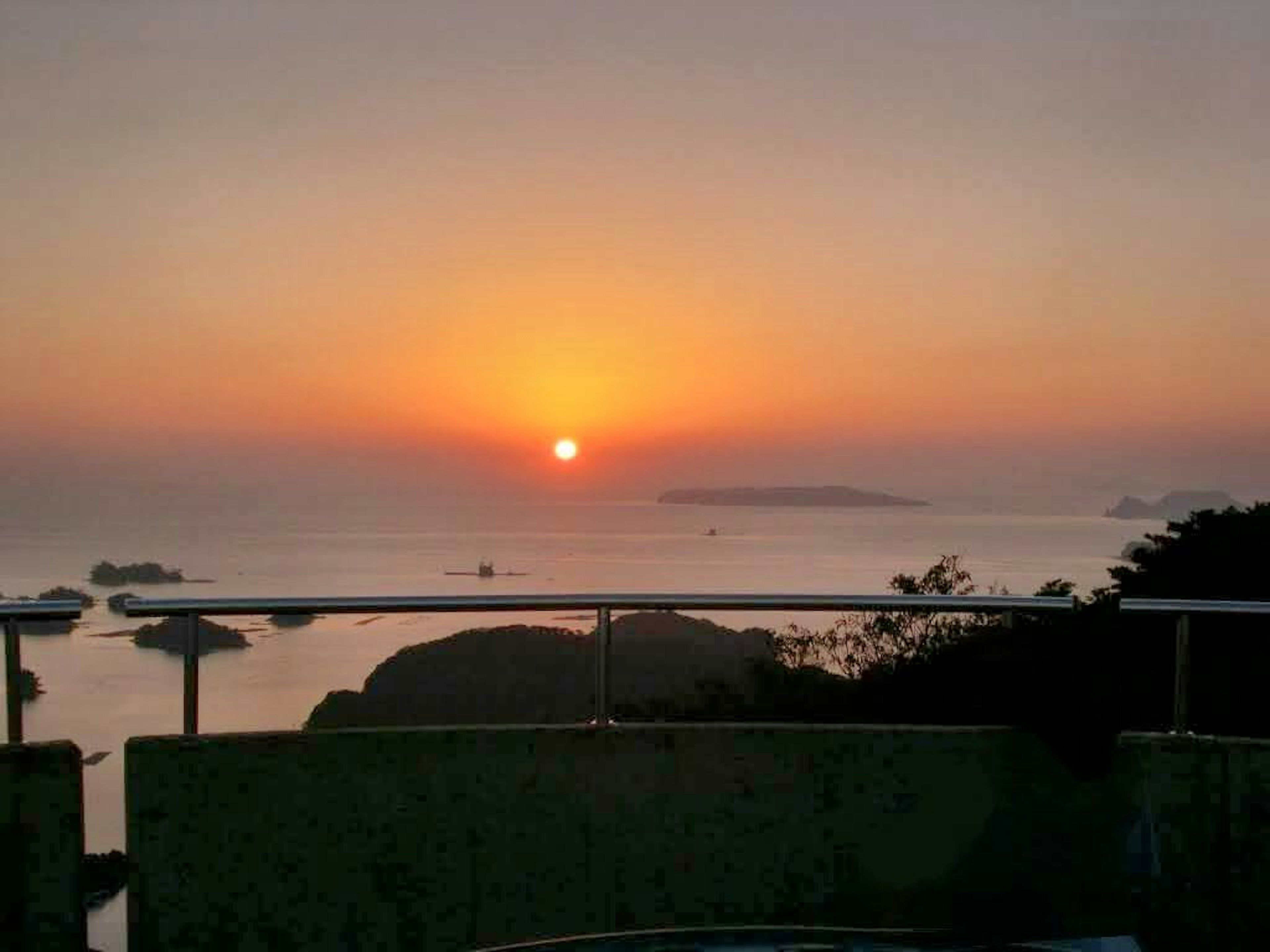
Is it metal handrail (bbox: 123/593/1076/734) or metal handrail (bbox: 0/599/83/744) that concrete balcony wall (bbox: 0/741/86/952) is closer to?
metal handrail (bbox: 0/599/83/744)

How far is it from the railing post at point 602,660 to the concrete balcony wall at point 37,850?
1738 millimetres

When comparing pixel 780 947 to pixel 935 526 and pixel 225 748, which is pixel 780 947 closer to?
pixel 225 748

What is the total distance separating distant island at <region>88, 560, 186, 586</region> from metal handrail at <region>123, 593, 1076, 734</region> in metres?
9.59

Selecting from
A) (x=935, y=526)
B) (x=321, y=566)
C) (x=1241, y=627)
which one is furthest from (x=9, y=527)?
(x=1241, y=627)

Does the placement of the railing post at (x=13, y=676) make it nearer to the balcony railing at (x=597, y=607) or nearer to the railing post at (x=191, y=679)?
the balcony railing at (x=597, y=607)

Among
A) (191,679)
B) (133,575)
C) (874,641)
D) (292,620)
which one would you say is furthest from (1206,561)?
(133,575)

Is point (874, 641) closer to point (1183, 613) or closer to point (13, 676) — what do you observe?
point (1183, 613)

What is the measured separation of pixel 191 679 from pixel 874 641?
5.88 metres

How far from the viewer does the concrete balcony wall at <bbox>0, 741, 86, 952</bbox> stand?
436cm

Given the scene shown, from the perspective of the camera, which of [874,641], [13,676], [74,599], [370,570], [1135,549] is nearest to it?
[74,599]

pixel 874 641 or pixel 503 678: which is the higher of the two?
pixel 503 678

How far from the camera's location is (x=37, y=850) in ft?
14.3

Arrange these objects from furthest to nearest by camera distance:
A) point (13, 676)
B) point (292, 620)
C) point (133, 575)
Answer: point (133, 575)
point (292, 620)
point (13, 676)

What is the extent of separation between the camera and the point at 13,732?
4.42 meters
